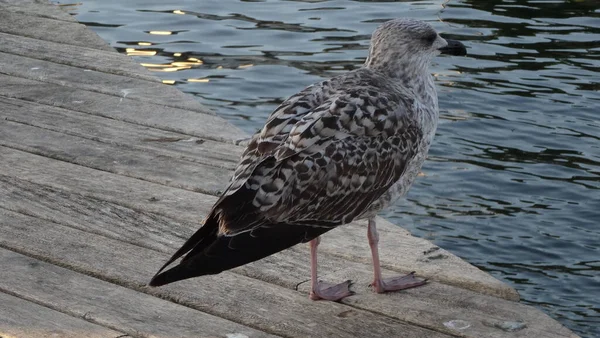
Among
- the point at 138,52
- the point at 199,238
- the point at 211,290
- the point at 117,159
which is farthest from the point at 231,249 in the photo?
the point at 138,52

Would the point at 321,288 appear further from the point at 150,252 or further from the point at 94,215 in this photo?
the point at 94,215

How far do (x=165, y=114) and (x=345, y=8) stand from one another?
251 inches

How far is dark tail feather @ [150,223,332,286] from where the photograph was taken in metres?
4.39

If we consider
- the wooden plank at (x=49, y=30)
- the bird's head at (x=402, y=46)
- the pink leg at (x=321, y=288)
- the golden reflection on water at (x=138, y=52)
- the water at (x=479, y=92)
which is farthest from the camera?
the golden reflection on water at (x=138, y=52)

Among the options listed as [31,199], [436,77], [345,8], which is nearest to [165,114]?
[31,199]

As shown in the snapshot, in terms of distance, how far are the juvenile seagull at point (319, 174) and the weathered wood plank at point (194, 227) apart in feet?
0.71

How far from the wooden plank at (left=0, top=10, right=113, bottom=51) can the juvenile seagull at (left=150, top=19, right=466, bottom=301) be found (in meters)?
3.96

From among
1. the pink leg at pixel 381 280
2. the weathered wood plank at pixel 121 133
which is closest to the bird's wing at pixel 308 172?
the pink leg at pixel 381 280

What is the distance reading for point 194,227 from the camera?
220 inches

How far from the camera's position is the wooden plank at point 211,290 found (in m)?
4.66

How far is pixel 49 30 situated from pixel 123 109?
200 centimetres

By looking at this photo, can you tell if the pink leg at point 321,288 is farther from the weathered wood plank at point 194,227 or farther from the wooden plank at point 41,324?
the wooden plank at point 41,324

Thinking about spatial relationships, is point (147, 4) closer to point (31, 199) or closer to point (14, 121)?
point (14, 121)

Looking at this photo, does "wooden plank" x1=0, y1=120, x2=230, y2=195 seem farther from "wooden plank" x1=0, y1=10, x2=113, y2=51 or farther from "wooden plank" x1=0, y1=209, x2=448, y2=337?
"wooden plank" x1=0, y1=10, x2=113, y2=51
